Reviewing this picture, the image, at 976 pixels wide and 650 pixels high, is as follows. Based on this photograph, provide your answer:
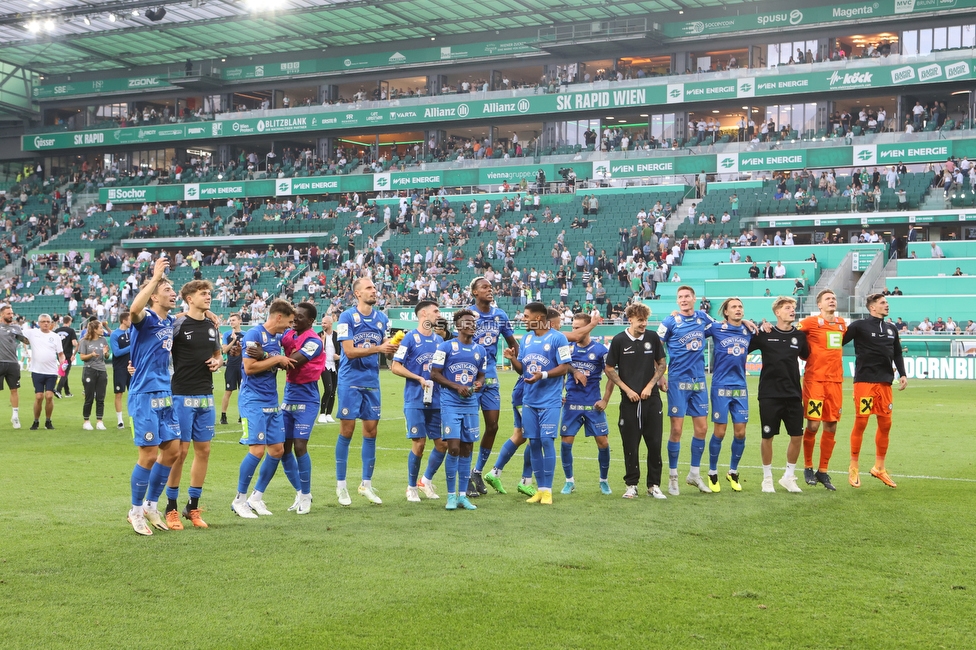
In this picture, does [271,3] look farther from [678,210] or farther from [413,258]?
[678,210]

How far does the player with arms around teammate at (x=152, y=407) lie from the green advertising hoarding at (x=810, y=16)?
160 ft

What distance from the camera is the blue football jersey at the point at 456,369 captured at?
1011 centimetres

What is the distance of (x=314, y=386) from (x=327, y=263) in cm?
4154

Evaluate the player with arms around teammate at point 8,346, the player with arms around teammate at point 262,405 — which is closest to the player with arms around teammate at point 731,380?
the player with arms around teammate at point 262,405

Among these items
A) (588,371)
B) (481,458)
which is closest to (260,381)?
(481,458)

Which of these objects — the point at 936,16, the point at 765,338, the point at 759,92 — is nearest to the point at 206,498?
the point at 765,338

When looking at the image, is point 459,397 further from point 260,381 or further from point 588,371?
point 260,381

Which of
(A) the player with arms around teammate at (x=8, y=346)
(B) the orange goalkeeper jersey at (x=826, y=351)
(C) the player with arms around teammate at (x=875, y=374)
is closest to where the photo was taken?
(B) the orange goalkeeper jersey at (x=826, y=351)

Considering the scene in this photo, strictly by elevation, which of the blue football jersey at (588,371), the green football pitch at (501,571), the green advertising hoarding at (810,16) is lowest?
the green football pitch at (501,571)

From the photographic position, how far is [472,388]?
10094 mm

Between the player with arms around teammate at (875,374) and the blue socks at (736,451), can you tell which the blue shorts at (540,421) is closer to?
the blue socks at (736,451)

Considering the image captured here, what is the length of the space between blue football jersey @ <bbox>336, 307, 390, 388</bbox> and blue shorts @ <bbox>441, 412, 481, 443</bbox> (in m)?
0.87

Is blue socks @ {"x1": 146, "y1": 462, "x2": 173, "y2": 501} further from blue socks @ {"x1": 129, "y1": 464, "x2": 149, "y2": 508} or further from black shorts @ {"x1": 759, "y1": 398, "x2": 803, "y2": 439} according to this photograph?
black shorts @ {"x1": 759, "y1": 398, "x2": 803, "y2": 439}

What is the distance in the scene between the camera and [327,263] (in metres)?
51.0
